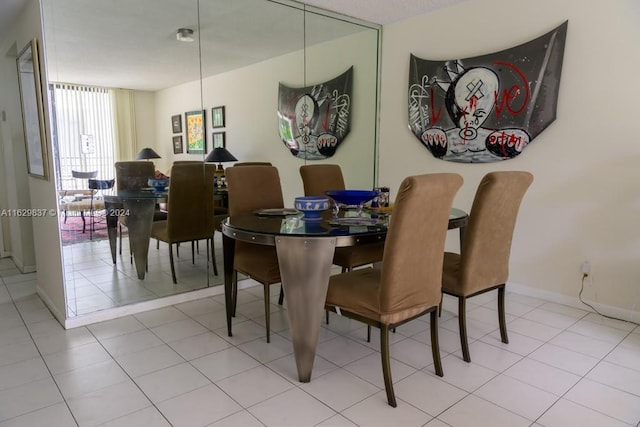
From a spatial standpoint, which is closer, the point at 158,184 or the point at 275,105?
the point at 158,184

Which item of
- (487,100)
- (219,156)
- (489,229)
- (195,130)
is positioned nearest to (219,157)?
(219,156)

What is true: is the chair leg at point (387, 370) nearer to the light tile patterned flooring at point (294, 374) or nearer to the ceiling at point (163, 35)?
the light tile patterned flooring at point (294, 374)

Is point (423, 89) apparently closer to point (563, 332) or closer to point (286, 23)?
point (286, 23)

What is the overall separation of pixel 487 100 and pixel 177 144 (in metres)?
2.45

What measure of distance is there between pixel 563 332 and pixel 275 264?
1.87 m

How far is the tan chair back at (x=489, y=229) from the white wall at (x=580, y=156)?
0.97m

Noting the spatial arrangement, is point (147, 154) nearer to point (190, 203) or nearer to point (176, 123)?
point (176, 123)

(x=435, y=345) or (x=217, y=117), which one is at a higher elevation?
(x=217, y=117)

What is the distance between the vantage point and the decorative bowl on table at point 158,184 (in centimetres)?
297

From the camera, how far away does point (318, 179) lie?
3330mm

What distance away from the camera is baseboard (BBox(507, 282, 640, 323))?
2775mm

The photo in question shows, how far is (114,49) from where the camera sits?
9.51ft

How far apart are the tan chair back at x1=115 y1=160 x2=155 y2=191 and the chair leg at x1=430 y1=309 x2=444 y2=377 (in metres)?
2.15

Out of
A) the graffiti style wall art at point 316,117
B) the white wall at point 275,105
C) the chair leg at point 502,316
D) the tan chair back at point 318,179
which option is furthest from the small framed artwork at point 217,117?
the chair leg at point 502,316
